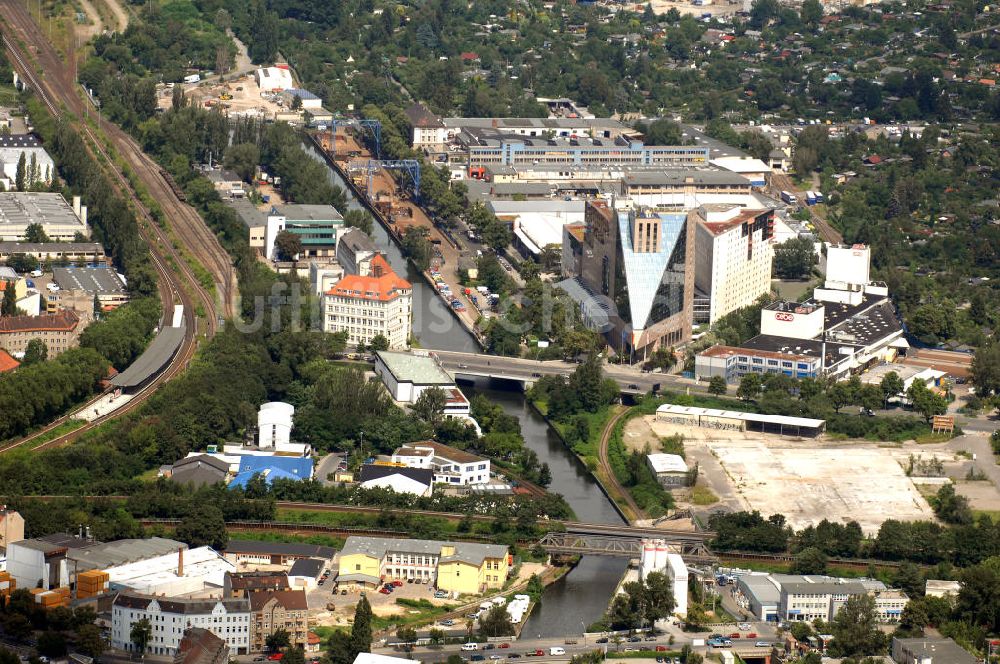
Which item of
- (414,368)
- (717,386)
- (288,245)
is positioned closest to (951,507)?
(717,386)

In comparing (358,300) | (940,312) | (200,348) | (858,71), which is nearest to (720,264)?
(940,312)

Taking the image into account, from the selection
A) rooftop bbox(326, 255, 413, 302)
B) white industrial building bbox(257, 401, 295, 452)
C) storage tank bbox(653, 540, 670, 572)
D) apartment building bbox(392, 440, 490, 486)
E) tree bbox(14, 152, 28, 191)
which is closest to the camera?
storage tank bbox(653, 540, 670, 572)

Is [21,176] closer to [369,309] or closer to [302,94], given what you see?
[302,94]

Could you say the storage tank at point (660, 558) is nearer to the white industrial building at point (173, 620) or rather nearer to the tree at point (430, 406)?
the white industrial building at point (173, 620)

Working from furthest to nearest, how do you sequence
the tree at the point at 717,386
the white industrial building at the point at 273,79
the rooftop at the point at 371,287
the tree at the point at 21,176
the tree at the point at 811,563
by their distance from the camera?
the white industrial building at the point at 273,79, the tree at the point at 21,176, the rooftop at the point at 371,287, the tree at the point at 717,386, the tree at the point at 811,563

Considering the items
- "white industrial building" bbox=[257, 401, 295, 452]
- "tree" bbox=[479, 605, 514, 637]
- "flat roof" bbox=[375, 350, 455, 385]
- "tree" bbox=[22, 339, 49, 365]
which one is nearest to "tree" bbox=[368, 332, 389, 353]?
"flat roof" bbox=[375, 350, 455, 385]

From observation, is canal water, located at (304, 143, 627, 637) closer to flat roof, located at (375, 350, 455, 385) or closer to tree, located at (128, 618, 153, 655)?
flat roof, located at (375, 350, 455, 385)

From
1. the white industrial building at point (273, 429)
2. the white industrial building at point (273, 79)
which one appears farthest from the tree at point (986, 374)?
the white industrial building at point (273, 79)

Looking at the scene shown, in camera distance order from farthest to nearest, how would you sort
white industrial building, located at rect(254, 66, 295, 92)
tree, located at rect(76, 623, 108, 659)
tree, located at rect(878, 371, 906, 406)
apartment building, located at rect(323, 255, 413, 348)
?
white industrial building, located at rect(254, 66, 295, 92) < apartment building, located at rect(323, 255, 413, 348) < tree, located at rect(878, 371, 906, 406) < tree, located at rect(76, 623, 108, 659)
